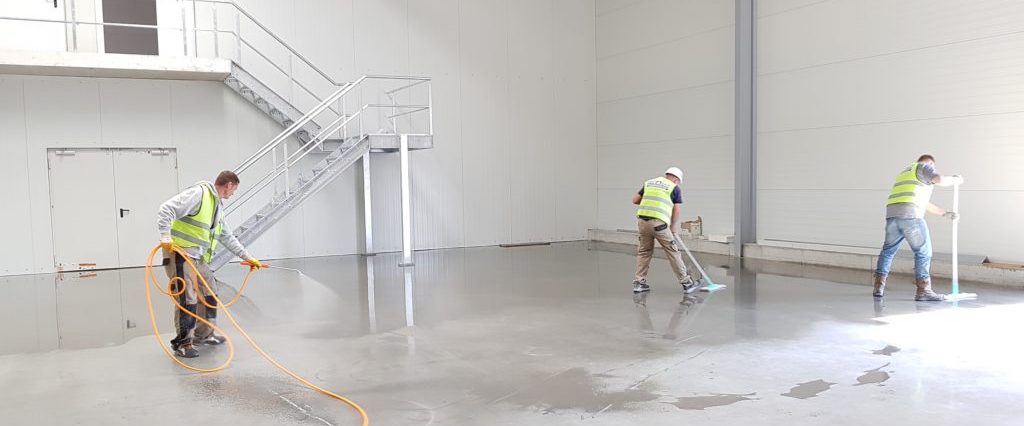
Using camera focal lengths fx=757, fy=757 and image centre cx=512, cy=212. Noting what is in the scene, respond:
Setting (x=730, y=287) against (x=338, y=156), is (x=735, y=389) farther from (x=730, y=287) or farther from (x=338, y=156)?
(x=338, y=156)

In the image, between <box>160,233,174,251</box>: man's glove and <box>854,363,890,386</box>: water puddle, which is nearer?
<box>854,363,890,386</box>: water puddle

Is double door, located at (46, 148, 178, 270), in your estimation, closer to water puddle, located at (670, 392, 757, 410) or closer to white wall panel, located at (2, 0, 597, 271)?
white wall panel, located at (2, 0, 597, 271)

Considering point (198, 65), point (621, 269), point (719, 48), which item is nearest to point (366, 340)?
point (621, 269)

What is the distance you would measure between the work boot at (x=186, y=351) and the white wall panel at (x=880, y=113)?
1072cm

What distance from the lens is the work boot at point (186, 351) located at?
285 inches

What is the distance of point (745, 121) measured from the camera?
14.9 m

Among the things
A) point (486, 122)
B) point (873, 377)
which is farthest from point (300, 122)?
point (873, 377)

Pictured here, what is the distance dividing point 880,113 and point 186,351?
11118 mm

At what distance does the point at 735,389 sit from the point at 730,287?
5.28 m

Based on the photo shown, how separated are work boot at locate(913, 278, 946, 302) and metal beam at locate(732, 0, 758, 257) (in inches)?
218

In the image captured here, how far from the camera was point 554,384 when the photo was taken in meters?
6.05

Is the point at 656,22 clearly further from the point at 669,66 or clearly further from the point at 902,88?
the point at 902,88

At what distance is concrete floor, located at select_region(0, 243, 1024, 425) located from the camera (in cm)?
541

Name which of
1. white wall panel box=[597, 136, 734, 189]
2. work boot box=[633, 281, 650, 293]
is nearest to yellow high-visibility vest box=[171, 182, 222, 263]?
work boot box=[633, 281, 650, 293]
